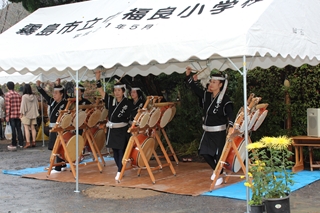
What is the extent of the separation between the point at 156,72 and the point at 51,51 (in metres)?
3.08

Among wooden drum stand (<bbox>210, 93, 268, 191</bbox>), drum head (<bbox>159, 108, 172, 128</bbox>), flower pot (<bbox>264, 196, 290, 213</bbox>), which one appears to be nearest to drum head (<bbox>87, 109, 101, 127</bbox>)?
drum head (<bbox>159, 108, 172, 128</bbox>)

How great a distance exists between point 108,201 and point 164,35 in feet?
7.70

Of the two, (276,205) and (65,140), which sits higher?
(65,140)

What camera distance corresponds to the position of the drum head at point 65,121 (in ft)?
26.1

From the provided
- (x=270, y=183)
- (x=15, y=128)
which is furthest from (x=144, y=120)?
(x=15, y=128)

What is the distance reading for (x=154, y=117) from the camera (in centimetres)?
778

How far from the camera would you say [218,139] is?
7.05 meters

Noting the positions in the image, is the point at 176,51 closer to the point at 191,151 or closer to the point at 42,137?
the point at 191,151

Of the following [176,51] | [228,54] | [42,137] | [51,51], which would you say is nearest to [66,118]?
[51,51]

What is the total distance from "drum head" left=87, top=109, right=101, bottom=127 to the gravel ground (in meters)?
1.38

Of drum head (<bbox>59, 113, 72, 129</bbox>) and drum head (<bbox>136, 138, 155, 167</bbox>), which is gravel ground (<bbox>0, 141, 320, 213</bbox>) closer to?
drum head (<bbox>136, 138, 155, 167</bbox>)

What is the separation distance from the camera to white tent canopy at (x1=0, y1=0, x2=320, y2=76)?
18.4ft

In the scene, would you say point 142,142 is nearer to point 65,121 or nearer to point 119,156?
point 119,156

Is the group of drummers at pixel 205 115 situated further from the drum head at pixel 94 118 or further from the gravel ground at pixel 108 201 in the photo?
the gravel ground at pixel 108 201
